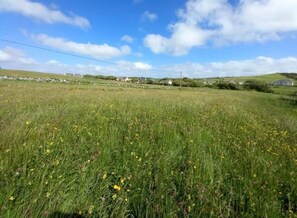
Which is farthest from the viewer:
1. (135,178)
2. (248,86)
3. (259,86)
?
(248,86)

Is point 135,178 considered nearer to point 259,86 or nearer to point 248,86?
point 259,86

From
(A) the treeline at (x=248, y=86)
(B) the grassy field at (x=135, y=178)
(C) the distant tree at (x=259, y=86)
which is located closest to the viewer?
(B) the grassy field at (x=135, y=178)

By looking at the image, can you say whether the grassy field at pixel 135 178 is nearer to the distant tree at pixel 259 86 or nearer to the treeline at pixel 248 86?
the distant tree at pixel 259 86

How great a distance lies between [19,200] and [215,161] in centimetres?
322

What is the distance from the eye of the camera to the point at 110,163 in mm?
3697

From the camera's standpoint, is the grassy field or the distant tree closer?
the grassy field

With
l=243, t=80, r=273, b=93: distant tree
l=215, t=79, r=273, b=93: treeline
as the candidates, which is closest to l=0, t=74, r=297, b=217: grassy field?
l=243, t=80, r=273, b=93: distant tree

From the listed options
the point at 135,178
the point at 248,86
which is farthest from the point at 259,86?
the point at 135,178

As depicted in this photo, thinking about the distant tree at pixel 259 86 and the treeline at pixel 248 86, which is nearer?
the distant tree at pixel 259 86

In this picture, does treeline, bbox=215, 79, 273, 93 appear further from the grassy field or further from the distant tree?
the grassy field

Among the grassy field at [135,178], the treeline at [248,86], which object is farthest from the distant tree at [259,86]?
the grassy field at [135,178]

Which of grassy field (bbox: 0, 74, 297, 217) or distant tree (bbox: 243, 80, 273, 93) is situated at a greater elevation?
grassy field (bbox: 0, 74, 297, 217)

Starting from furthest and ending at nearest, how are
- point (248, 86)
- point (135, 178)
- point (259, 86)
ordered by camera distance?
point (248, 86)
point (259, 86)
point (135, 178)

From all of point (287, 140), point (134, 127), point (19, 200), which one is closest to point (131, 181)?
point (19, 200)
